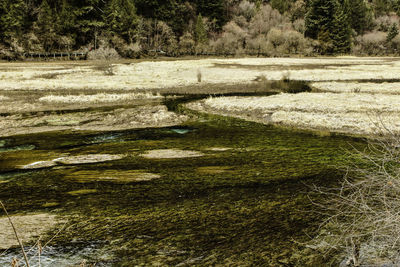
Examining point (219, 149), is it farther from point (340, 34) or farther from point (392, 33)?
point (392, 33)

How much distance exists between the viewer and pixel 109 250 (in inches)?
247

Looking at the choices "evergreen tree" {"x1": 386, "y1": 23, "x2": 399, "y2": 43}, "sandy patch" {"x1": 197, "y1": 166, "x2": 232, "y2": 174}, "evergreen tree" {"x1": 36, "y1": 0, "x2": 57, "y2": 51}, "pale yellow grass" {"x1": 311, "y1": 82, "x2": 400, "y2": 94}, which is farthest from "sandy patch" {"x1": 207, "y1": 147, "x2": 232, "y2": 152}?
"evergreen tree" {"x1": 386, "y1": 23, "x2": 399, "y2": 43}

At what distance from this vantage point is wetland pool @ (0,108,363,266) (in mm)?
6344

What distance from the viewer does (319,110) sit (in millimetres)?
21172

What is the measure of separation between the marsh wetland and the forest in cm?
5958

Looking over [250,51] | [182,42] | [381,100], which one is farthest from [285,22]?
[381,100]

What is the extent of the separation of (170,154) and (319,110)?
38.3 ft

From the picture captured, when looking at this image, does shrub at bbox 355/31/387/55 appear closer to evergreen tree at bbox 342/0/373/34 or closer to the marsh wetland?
evergreen tree at bbox 342/0/373/34

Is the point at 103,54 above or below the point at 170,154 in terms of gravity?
above

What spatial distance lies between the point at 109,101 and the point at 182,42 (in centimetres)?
6601

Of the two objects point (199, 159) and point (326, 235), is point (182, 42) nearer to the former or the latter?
point (199, 159)

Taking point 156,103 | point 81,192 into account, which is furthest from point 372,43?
point 81,192

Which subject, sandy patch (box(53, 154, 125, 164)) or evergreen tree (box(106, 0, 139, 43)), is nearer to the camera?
sandy patch (box(53, 154, 125, 164))

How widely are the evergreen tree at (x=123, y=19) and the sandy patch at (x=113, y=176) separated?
2911 inches
